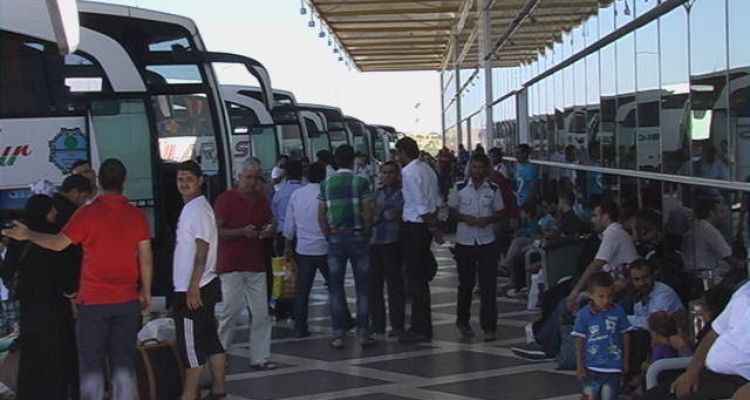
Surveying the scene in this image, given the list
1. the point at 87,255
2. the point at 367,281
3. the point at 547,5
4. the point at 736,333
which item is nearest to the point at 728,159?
the point at 736,333

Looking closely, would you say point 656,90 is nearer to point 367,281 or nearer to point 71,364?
point 367,281

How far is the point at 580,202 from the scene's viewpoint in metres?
13.6

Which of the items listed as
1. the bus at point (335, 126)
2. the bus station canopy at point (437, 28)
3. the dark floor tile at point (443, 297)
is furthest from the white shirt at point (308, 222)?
the bus at point (335, 126)

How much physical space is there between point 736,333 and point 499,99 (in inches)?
866

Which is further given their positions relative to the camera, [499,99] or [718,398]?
[499,99]

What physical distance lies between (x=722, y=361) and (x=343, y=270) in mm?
5389

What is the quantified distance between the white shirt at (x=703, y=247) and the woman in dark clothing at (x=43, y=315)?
4708 millimetres

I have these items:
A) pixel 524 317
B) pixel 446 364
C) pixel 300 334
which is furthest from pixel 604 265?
pixel 300 334

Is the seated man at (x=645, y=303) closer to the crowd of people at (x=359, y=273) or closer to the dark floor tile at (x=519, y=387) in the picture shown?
the crowd of people at (x=359, y=273)

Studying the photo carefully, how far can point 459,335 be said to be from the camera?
10.5 m

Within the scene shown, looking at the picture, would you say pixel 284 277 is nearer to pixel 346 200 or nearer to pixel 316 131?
pixel 346 200

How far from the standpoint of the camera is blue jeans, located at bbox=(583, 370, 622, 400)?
22.1 feet

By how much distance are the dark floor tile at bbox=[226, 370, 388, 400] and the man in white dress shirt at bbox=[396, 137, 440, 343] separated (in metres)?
1.51

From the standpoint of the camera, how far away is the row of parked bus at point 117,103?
11.7 meters
